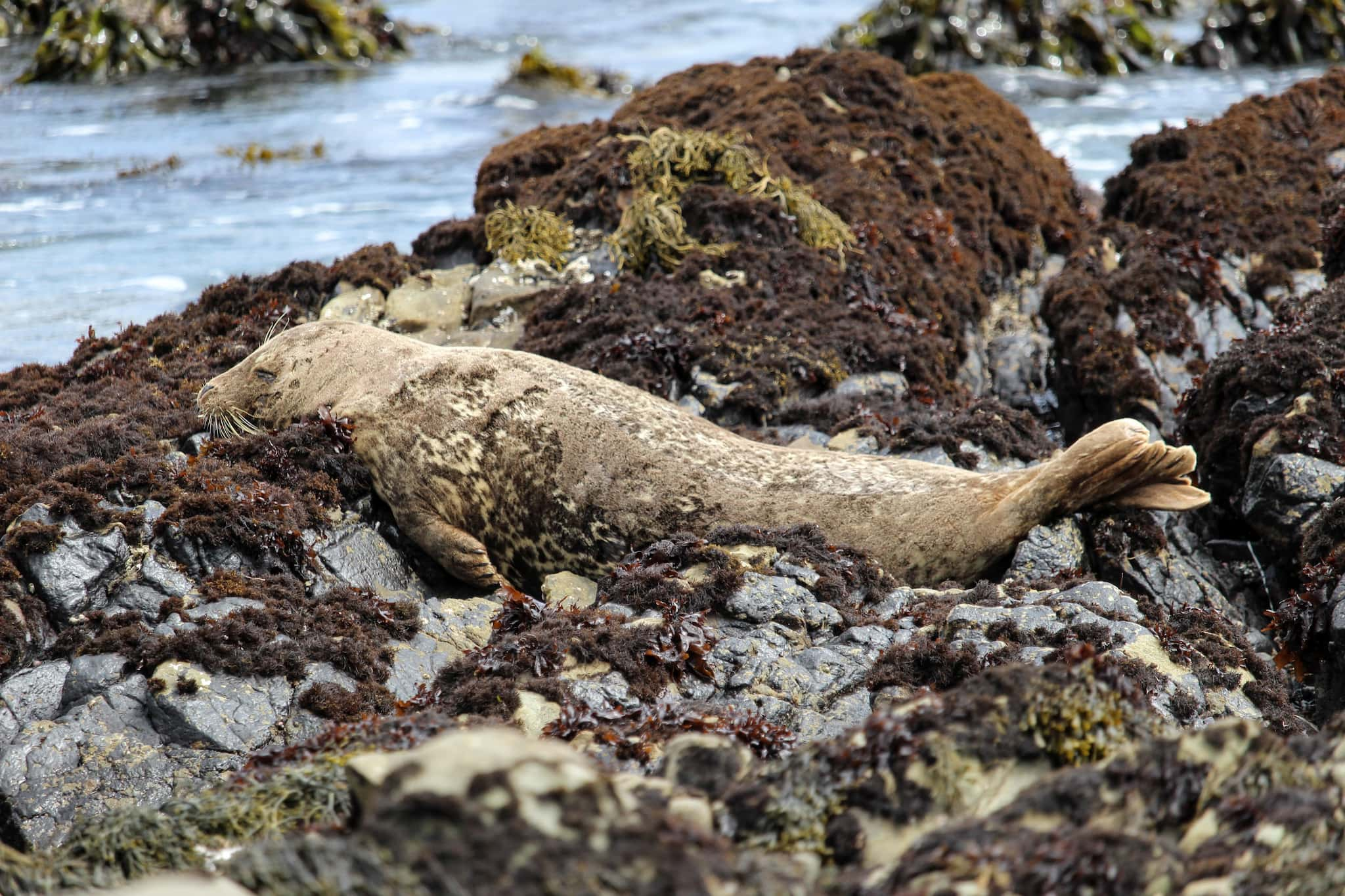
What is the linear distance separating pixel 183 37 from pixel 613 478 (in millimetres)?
23483

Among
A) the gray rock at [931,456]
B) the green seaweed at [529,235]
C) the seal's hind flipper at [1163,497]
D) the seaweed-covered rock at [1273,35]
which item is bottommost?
the gray rock at [931,456]

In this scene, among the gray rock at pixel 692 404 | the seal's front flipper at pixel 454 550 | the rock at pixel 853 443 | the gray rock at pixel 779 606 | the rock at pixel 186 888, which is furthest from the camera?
the gray rock at pixel 692 404

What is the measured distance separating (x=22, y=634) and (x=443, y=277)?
19.5ft

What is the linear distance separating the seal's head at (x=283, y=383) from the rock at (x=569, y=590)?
207cm

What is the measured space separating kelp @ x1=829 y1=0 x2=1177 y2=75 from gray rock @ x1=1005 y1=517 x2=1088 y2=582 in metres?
18.5

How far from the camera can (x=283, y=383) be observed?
786 cm

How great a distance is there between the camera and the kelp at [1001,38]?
78.4 ft

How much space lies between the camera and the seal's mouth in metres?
7.64

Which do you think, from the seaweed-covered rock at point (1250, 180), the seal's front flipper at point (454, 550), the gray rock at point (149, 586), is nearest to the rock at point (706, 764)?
the gray rock at point (149, 586)

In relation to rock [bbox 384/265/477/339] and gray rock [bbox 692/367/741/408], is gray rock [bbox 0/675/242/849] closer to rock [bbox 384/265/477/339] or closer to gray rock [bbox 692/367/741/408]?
gray rock [bbox 692/367/741/408]

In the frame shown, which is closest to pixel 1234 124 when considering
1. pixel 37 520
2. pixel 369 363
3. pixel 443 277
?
pixel 443 277

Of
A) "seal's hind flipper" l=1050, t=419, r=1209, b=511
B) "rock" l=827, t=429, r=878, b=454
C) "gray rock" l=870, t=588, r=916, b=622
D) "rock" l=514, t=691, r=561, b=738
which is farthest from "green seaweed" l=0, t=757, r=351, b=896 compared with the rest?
"rock" l=827, t=429, r=878, b=454

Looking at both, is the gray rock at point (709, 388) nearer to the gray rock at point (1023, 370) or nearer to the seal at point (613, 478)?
the seal at point (613, 478)

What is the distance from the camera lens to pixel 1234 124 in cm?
1318
